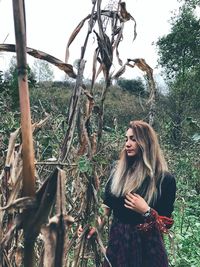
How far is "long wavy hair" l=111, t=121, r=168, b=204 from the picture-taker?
245 cm

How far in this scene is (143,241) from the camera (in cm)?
244

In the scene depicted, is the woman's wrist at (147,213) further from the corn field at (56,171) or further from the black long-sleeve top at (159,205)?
the corn field at (56,171)

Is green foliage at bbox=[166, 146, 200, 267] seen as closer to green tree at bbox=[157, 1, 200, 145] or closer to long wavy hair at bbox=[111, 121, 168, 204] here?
long wavy hair at bbox=[111, 121, 168, 204]

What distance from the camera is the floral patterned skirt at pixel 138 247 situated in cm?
242

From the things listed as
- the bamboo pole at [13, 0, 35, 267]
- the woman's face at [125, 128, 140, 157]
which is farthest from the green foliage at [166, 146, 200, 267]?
the bamboo pole at [13, 0, 35, 267]

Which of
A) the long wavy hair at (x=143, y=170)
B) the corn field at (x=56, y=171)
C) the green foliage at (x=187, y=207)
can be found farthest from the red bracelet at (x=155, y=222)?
the green foliage at (x=187, y=207)

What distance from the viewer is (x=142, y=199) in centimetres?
235

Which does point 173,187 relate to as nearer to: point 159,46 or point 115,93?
point 115,93

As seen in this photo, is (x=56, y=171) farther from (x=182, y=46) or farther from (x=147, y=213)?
(x=182, y=46)

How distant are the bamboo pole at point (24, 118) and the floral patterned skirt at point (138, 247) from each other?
78.0 inches

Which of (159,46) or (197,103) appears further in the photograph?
(159,46)

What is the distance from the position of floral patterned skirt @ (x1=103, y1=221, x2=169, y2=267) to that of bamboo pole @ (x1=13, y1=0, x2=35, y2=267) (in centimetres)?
198

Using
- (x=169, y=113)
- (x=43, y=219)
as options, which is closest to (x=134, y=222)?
(x=43, y=219)

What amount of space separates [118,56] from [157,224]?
1.11m
